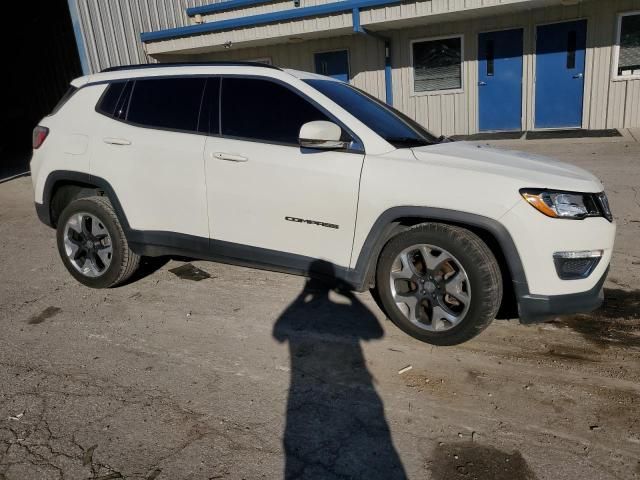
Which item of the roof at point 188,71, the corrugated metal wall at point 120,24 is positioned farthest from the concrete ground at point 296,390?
the corrugated metal wall at point 120,24

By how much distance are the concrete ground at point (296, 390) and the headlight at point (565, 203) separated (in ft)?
2.98

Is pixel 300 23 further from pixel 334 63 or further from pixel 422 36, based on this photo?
pixel 422 36

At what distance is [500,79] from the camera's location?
12742 millimetres

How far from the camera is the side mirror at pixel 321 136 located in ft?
10.8

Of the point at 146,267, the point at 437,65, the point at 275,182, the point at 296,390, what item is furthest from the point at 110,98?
the point at 437,65

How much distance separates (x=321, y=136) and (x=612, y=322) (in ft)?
7.92

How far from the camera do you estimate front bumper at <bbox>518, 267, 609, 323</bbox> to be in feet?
10.1

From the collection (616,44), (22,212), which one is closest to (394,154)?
(22,212)

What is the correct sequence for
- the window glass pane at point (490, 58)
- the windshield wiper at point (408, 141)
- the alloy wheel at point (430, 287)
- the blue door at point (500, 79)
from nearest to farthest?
the alloy wheel at point (430, 287)
the windshield wiper at point (408, 141)
the blue door at point (500, 79)
the window glass pane at point (490, 58)

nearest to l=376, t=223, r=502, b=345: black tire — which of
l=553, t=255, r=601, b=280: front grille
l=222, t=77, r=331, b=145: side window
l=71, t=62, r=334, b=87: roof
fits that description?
l=553, t=255, r=601, b=280: front grille

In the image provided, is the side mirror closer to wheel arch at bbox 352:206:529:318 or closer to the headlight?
wheel arch at bbox 352:206:529:318

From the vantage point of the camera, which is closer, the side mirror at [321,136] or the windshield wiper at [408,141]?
the side mirror at [321,136]

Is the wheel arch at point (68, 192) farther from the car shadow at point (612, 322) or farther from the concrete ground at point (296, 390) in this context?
the car shadow at point (612, 322)

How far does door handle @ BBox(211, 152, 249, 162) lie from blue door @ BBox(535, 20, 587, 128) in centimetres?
1085
